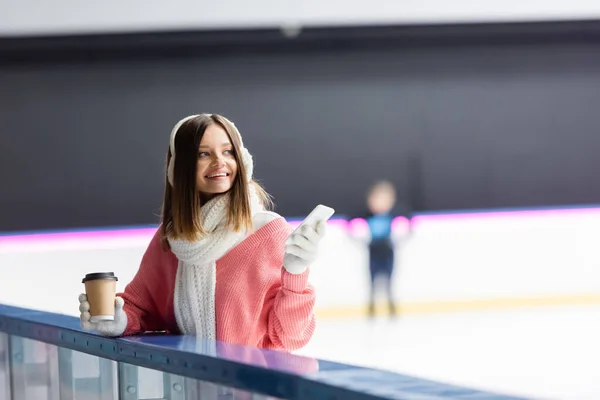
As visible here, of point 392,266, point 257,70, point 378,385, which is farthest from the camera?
point 257,70

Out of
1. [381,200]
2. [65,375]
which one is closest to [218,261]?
[65,375]

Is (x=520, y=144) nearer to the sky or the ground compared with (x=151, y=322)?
nearer to the sky

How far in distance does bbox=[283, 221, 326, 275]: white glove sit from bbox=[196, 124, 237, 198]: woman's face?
33 centimetres

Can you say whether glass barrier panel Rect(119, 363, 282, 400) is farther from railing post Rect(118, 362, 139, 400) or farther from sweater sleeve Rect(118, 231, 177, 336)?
sweater sleeve Rect(118, 231, 177, 336)

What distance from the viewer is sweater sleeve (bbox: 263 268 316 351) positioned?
2.39 metres

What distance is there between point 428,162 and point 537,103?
4.24 ft

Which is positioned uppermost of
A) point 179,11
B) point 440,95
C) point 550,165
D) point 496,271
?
point 179,11

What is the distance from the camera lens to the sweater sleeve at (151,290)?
2666 millimetres

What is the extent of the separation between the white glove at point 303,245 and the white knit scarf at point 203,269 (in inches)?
9.9

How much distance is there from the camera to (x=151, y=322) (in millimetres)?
2719

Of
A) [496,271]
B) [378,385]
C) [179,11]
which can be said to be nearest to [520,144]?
[496,271]

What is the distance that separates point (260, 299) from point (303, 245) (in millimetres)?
275

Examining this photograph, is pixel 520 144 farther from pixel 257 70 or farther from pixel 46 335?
pixel 46 335

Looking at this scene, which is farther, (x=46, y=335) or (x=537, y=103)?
(x=537, y=103)
